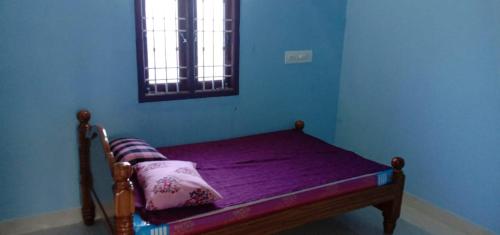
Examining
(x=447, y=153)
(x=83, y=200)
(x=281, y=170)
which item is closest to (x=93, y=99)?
(x=83, y=200)

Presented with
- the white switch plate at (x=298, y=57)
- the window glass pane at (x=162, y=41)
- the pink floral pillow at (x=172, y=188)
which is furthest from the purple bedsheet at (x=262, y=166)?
the white switch plate at (x=298, y=57)

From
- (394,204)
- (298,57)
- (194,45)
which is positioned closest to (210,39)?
(194,45)

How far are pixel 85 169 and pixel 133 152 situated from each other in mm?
504

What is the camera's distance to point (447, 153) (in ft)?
9.36

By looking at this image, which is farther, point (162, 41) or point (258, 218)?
point (162, 41)

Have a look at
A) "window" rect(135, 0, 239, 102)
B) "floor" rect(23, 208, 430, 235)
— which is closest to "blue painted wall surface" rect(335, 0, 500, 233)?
"floor" rect(23, 208, 430, 235)

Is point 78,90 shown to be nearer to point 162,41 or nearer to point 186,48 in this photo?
point 162,41

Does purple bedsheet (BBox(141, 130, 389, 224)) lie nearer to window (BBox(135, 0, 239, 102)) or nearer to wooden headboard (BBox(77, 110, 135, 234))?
wooden headboard (BBox(77, 110, 135, 234))

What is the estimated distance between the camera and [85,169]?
2.61 meters

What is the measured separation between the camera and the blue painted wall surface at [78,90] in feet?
7.83

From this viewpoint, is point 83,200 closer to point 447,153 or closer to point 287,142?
point 287,142

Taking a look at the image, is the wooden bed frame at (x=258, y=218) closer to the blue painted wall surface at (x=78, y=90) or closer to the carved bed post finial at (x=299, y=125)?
the blue painted wall surface at (x=78, y=90)

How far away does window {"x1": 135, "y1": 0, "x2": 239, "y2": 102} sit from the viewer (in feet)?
8.95

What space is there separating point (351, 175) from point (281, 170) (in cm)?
44
